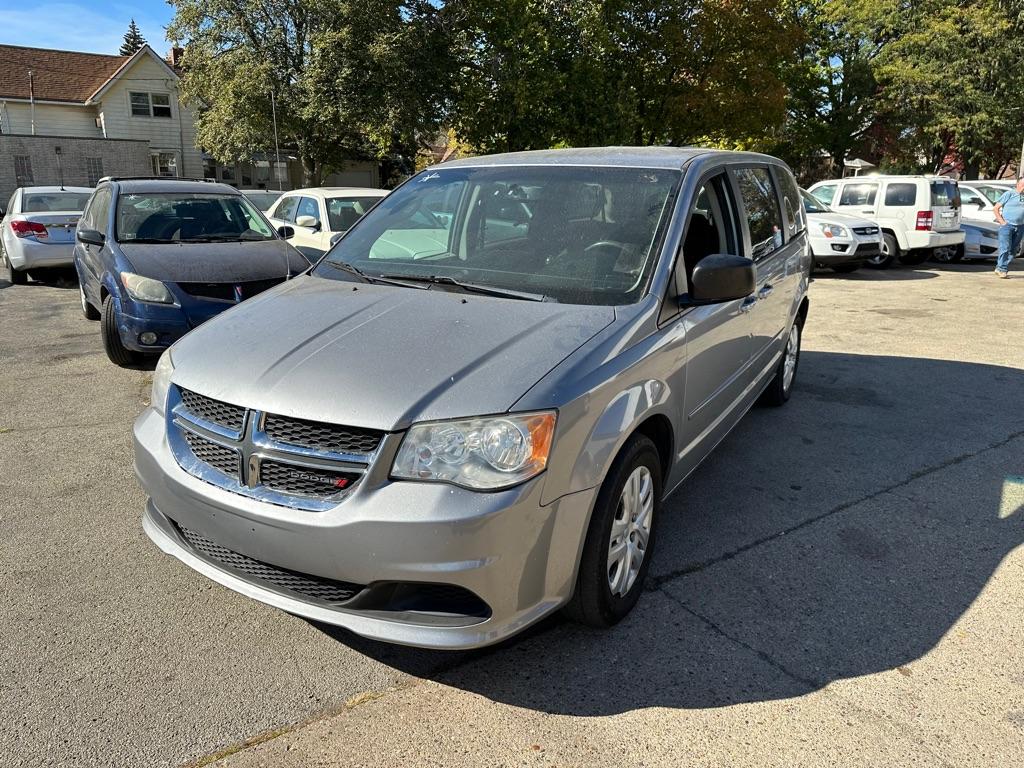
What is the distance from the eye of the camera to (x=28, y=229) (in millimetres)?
11289

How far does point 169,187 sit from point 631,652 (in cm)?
713

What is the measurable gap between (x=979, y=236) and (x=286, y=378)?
18.1m

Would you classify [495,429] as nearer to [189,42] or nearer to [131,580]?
[131,580]

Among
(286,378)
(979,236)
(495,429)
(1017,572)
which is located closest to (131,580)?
(286,378)

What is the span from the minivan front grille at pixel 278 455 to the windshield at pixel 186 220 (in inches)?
207

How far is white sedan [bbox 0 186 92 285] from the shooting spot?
11.3 meters

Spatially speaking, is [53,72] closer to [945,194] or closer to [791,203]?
[945,194]

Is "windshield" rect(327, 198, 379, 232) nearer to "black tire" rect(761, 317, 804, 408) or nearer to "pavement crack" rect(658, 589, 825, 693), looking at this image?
"black tire" rect(761, 317, 804, 408)

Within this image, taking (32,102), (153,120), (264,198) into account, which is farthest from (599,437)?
(32,102)

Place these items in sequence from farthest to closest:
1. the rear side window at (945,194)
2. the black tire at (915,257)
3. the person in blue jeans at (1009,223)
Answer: the black tire at (915,257)
the rear side window at (945,194)
the person in blue jeans at (1009,223)

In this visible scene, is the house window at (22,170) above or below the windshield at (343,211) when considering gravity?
above

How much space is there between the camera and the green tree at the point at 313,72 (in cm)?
2369

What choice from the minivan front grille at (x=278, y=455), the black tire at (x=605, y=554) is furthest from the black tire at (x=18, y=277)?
the black tire at (x=605, y=554)

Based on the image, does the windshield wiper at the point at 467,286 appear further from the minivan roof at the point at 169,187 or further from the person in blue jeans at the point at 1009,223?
the person in blue jeans at the point at 1009,223
